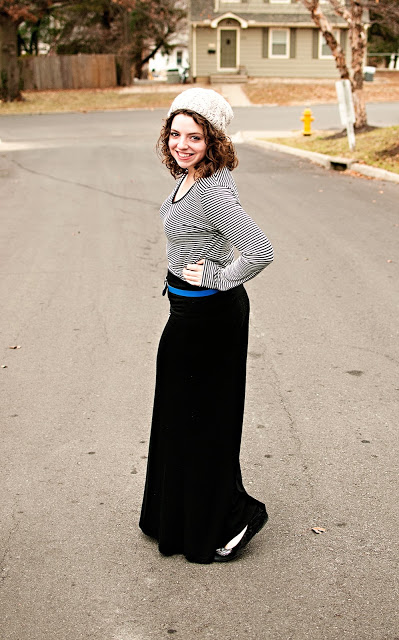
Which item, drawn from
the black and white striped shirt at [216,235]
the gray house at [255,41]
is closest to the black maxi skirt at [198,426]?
the black and white striped shirt at [216,235]

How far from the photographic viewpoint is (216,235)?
10.2 ft

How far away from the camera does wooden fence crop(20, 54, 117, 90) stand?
158ft


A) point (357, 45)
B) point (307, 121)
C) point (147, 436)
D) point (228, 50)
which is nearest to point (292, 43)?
point (228, 50)

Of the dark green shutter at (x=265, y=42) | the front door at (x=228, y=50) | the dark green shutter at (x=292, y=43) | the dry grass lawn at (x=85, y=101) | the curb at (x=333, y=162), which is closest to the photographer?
the curb at (x=333, y=162)

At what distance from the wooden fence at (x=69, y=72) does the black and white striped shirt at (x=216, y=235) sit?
47.1 m

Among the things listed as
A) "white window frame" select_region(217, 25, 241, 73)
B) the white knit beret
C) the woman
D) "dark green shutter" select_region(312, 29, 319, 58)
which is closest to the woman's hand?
the woman

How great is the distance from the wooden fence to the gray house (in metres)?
5.54

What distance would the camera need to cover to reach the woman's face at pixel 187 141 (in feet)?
10.1

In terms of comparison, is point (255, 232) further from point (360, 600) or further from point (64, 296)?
point (64, 296)

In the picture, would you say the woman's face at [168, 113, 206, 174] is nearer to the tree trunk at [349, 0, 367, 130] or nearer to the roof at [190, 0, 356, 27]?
the tree trunk at [349, 0, 367, 130]

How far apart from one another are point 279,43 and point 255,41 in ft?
5.45

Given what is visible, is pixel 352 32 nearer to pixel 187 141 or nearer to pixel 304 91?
pixel 187 141

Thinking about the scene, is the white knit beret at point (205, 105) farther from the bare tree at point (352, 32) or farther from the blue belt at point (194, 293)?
the bare tree at point (352, 32)

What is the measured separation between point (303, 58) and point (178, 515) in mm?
50802
